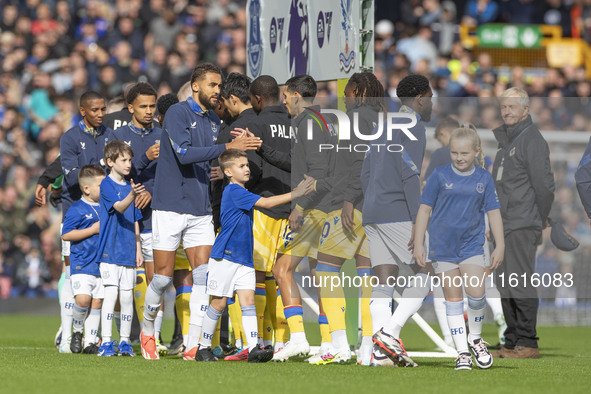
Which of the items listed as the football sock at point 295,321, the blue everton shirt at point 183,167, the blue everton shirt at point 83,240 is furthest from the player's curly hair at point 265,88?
the blue everton shirt at point 83,240

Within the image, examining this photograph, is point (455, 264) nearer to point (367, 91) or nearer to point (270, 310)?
point (367, 91)

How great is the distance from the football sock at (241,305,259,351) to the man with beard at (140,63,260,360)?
23.3 inches

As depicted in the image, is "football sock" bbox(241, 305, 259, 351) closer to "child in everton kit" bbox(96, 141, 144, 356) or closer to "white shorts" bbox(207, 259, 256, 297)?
"white shorts" bbox(207, 259, 256, 297)

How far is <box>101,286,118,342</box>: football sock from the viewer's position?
9.01 m

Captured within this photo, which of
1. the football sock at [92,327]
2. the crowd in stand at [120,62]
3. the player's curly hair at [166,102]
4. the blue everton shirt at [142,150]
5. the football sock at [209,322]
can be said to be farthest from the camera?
the crowd in stand at [120,62]

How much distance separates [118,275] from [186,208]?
1.10 m

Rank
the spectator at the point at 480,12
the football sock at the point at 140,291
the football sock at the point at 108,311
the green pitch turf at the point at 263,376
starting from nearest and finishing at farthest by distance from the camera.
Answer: the green pitch turf at the point at 263,376, the football sock at the point at 108,311, the football sock at the point at 140,291, the spectator at the point at 480,12

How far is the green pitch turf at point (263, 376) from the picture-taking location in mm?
6383

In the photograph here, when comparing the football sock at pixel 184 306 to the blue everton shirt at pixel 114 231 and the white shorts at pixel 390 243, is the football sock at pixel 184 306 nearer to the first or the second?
the blue everton shirt at pixel 114 231

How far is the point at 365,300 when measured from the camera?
8539 mm

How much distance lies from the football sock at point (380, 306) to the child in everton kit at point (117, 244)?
2251mm

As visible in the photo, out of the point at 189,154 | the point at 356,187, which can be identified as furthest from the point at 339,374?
the point at 189,154

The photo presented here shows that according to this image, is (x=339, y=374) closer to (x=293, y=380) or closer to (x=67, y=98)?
(x=293, y=380)

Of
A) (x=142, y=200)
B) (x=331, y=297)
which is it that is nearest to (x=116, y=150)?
(x=142, y=200)
